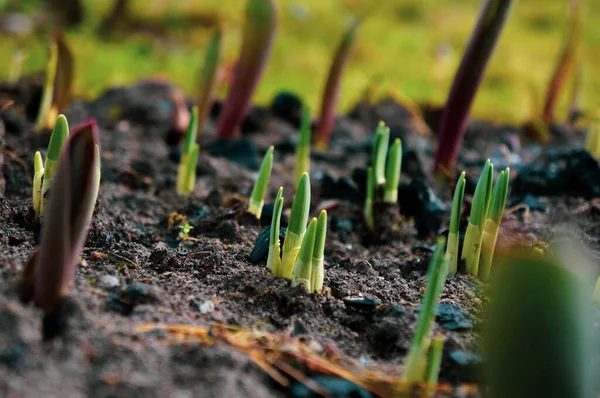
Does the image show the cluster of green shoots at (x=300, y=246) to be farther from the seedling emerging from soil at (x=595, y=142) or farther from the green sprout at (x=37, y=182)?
the seedling emerging from soil at (x=595, y=142)

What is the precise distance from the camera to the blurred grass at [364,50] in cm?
298

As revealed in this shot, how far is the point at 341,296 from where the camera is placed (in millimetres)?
1127

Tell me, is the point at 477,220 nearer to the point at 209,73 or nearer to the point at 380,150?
the point at 380,150

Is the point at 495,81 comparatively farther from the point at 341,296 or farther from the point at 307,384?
the point at 307,384

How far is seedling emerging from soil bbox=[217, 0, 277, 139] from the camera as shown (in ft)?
6.37

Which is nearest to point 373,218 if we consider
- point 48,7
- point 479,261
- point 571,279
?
point 479,261

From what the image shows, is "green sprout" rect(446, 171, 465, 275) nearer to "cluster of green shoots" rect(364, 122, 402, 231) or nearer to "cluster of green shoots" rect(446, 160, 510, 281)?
"cluster of green shoots" rect(446, 160, 510, 281)

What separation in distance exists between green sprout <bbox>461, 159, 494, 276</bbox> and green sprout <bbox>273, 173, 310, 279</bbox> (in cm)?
27

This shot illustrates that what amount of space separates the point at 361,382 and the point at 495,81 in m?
2.77

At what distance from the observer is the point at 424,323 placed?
2.74 ft

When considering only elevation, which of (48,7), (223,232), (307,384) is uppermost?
(48,7)

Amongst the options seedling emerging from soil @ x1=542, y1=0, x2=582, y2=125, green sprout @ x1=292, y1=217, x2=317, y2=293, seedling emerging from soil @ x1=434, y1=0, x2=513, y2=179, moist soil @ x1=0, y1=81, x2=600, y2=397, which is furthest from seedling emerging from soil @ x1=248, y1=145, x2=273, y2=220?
seedling emerging from soil @ x1=542, y1=0, x2=582, y2=125

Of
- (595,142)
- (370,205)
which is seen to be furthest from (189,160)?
(595,142)

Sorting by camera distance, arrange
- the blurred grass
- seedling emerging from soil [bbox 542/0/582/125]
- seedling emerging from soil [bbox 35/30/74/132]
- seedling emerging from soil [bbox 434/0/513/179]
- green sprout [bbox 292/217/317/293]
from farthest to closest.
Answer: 1. the blurred grass
2. seedling emerging from soil [bbox 542/0/582/125]
3. seedling emerging from soil [bbox 35/30/74/132]
4. seedling emerging from soil [bbox 434/0/513/179]
5. green sprout [bbox 292/217/317/293]
